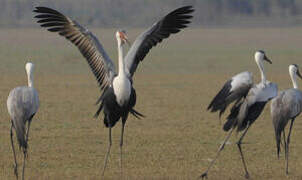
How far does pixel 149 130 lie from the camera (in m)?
15.3

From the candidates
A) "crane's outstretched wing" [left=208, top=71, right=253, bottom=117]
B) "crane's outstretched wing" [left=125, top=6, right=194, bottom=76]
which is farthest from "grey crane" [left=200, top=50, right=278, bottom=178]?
"crane's outstretched wing" [left=125, top=6, right=194, bottom=76]

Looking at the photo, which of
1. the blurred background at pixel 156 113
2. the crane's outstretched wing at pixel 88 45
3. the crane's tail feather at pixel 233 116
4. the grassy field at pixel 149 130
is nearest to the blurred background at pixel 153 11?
the blurred background at pixel 156 113

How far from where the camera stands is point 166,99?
2219cm

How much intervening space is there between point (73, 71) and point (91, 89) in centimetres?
1031

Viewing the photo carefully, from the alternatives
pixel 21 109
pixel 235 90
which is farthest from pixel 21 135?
pixel 235 90

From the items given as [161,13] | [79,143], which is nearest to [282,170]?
[79,143]

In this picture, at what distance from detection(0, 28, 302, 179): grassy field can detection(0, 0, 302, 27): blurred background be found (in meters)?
42.5

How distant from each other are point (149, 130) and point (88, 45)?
4.75 metres

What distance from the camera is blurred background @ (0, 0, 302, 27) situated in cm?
8212

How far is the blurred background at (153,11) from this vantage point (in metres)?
82.1

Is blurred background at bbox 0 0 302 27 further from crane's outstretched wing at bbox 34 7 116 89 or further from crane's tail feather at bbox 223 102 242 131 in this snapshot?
crane's tail feather at bbox 223 102 242 131

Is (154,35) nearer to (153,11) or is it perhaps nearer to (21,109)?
(21,109)

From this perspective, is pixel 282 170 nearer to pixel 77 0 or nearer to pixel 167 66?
pixel 167 66

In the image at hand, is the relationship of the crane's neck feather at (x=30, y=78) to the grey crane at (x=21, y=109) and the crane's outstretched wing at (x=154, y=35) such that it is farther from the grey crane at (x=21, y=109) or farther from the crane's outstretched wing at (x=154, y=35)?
the crane's outstretched wing at (x=154, y=35)
